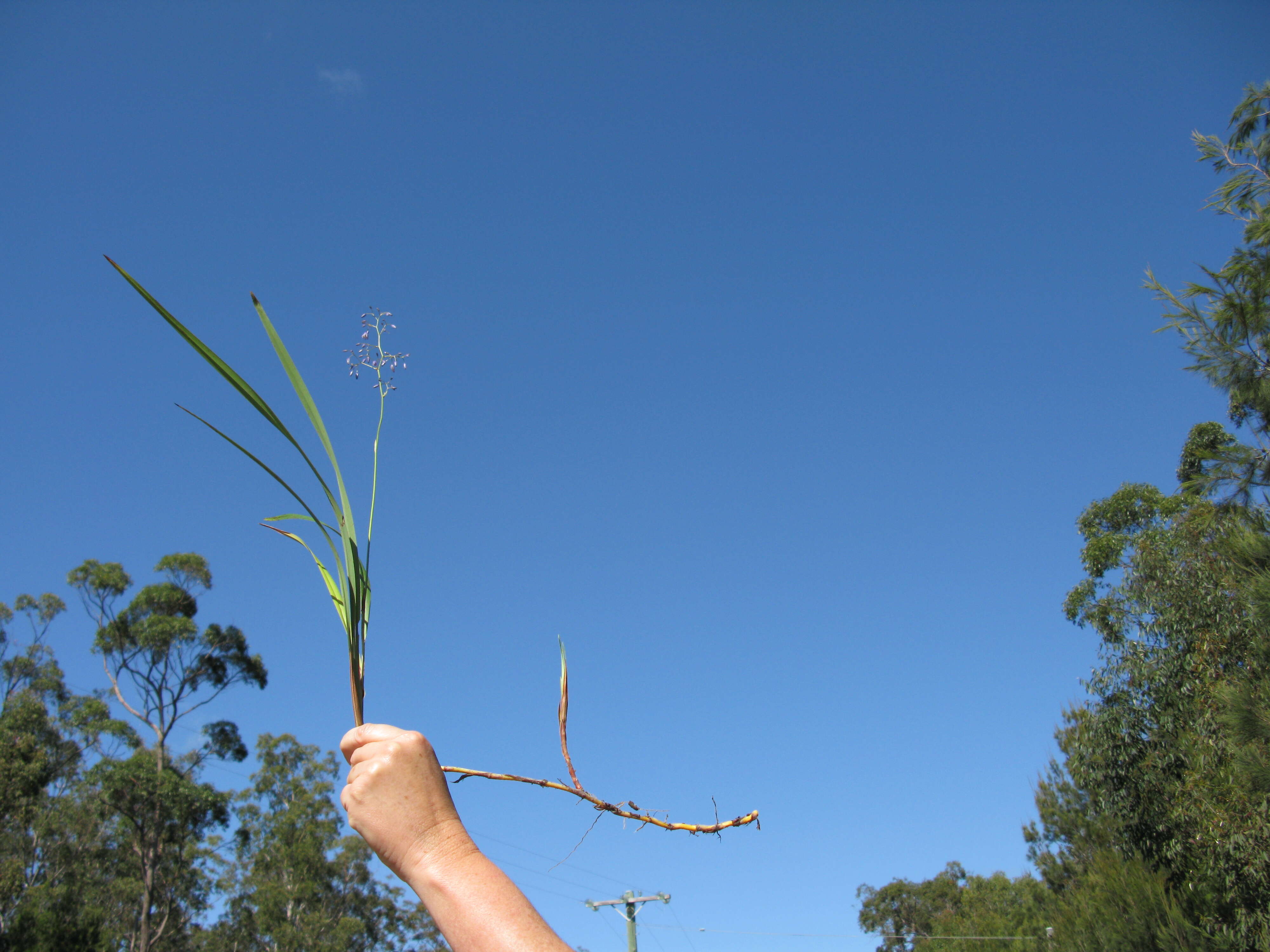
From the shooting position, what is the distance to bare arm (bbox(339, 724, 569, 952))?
986mm

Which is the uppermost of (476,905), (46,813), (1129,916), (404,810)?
(46,813)

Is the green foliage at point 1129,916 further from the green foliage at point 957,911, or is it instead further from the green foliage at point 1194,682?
the green foliage at point 957,911

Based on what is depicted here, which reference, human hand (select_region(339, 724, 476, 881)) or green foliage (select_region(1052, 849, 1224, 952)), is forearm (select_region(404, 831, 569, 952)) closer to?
human hand (select_region(339, 724, 476, 881))

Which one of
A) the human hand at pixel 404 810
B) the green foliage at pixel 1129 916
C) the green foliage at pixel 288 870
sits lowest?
the green foliage at pixel 1129 916

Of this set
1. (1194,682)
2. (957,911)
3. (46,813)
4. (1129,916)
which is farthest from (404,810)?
(957,911)

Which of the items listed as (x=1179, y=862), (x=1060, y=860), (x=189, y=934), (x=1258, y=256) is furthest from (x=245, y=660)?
(x=1060, y=860)

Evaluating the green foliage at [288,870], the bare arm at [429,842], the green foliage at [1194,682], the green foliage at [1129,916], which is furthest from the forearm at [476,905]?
the green foliage at [288,870]

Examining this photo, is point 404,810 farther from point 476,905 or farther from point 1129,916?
point 1129,916

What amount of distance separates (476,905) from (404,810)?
0.16m

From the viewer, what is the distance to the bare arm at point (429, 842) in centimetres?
99

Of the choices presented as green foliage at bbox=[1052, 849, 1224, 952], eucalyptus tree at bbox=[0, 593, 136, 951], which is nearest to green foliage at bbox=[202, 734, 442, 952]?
eucalyptus tree at bbox=[0, 593, 136, 951]

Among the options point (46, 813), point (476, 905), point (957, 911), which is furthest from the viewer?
point (957, 911)

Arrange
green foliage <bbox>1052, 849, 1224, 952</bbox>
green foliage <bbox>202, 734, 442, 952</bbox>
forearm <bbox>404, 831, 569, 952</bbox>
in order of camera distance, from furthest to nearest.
→ green foliage <bbox>202, 734, 442, 952</bbox>, green foliage <bbox>1052, 849, 1224, 952</bbox>, forearm <bbox>404, 831, 569, 952</bbox>

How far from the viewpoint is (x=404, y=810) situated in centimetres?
107
